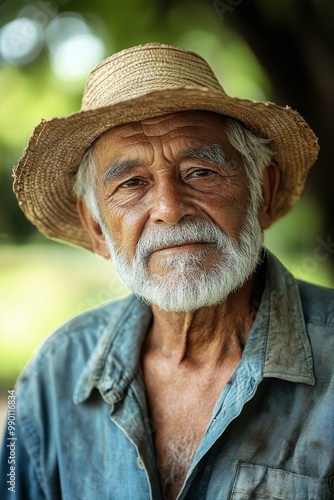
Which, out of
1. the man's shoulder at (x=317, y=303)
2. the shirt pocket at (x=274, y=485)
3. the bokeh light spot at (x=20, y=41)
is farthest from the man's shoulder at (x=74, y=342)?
the bokeh light spot at (x=20, y=41)

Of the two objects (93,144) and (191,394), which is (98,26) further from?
(191,394)

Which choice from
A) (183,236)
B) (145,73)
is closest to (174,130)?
(145,73)

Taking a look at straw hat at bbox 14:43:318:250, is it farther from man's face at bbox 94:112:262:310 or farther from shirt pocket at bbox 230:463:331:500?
shirt pocket at bbox 230:463:331:500

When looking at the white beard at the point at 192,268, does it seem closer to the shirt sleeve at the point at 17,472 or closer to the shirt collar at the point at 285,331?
the shirt collar at the point at 285,331

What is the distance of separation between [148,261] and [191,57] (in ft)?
2.56

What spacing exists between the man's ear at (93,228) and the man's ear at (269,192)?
67 centimetres

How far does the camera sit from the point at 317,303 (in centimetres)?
231

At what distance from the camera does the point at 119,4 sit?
4215mm

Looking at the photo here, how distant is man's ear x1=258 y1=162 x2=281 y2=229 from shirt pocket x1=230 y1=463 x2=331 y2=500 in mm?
955

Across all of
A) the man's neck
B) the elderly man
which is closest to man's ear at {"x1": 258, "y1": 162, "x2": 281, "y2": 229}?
the elderly man

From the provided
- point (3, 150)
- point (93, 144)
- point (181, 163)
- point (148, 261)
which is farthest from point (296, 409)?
point (3, 150)

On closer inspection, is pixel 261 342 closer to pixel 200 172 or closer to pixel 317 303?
pixel 317 303

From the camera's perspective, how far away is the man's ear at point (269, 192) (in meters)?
2.42

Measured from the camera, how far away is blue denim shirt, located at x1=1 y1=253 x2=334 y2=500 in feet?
6.55
